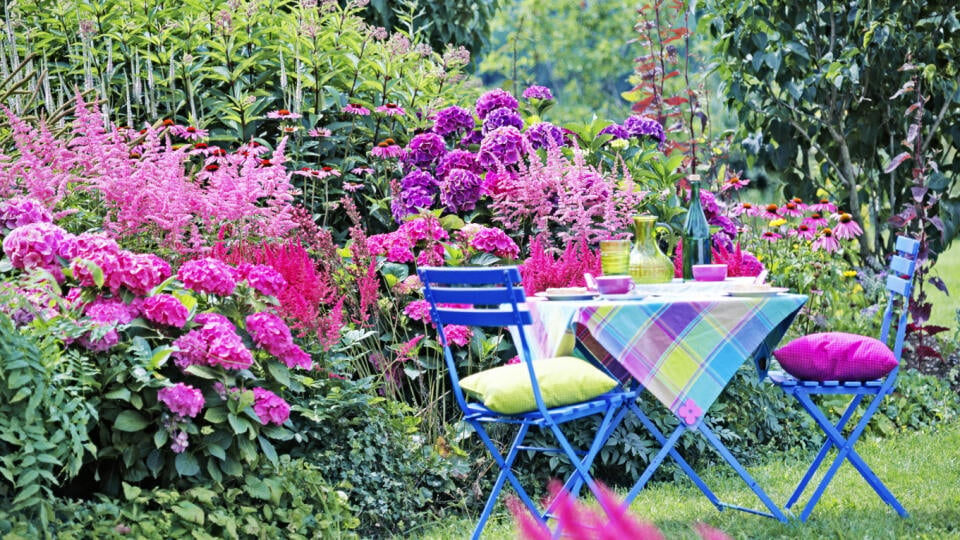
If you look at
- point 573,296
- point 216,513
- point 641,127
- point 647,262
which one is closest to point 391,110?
point 641,127

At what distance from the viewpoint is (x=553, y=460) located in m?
4.24

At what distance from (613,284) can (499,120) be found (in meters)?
1.80

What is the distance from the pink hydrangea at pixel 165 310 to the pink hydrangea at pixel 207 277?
94mm

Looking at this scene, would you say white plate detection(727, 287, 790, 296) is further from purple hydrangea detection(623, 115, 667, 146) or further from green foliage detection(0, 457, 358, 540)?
purple hydrangea detection(623, 115, 667, 146)

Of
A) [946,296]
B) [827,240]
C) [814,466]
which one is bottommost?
[946,296]

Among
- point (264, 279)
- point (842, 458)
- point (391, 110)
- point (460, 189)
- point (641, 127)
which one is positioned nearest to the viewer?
point (264, 279)

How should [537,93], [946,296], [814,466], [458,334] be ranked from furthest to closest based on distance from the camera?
1. [946,296]
2. [537,93]
3. [458,334]
4. [814,466]

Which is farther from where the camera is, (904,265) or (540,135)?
(540,135)

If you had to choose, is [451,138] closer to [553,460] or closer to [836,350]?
[553,460]

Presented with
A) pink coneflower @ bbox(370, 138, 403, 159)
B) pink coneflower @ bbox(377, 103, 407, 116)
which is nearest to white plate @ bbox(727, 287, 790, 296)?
pink coneflower @ bbox(370, 138, 403, 159)

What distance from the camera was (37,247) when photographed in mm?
3316

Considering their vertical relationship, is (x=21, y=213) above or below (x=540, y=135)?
above

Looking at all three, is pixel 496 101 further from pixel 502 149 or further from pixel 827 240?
pixel 827 240

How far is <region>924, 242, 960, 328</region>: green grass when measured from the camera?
882 cm
